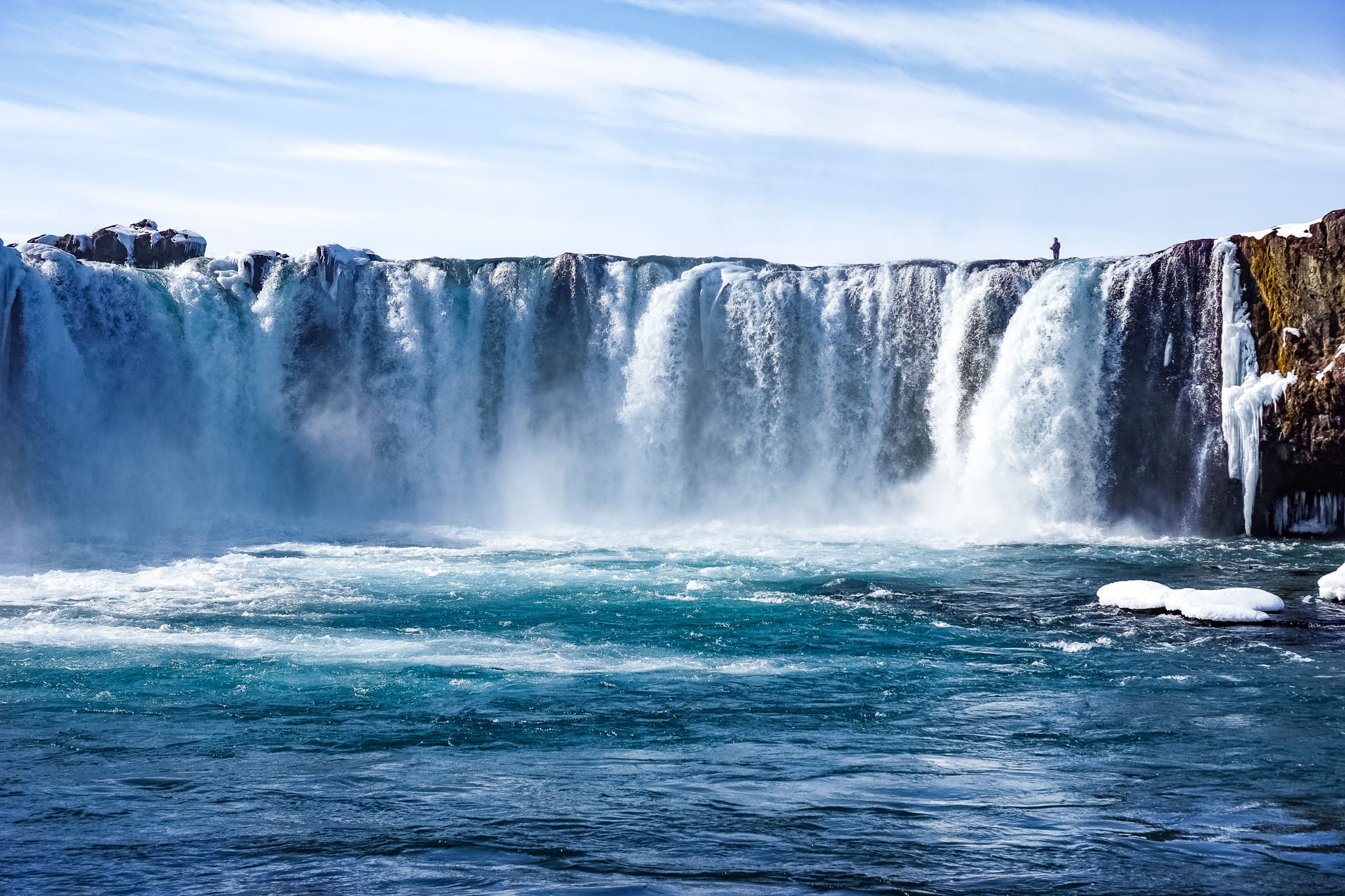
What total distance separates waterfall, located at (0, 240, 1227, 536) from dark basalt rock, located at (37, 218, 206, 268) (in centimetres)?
324

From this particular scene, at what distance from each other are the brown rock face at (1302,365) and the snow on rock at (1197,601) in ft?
24.8

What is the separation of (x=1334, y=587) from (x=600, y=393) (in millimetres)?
15569

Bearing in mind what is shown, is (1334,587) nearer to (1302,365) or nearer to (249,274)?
(1302,365)

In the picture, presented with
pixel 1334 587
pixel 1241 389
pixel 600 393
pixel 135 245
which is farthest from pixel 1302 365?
pixel 135 245

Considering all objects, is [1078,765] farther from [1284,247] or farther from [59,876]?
[1284,247]

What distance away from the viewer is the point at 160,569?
20.2 meters

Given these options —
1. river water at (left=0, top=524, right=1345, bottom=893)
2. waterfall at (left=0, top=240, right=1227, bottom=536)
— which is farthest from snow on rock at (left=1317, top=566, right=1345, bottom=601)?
waterfall at (left=0, top=240, right=1227, bottom=536)

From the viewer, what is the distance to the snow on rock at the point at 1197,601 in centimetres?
1482

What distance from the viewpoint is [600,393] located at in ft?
92.5

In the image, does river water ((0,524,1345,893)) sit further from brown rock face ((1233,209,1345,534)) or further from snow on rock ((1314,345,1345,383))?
snow on rock ((1314,345,1345,383))

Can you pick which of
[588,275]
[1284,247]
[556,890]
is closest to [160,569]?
[588,275]

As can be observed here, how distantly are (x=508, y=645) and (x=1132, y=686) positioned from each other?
6.28m

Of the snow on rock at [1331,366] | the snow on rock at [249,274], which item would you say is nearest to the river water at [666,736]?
the snow on rock at [1331,366]

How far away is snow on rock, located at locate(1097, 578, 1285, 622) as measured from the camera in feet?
48.6
